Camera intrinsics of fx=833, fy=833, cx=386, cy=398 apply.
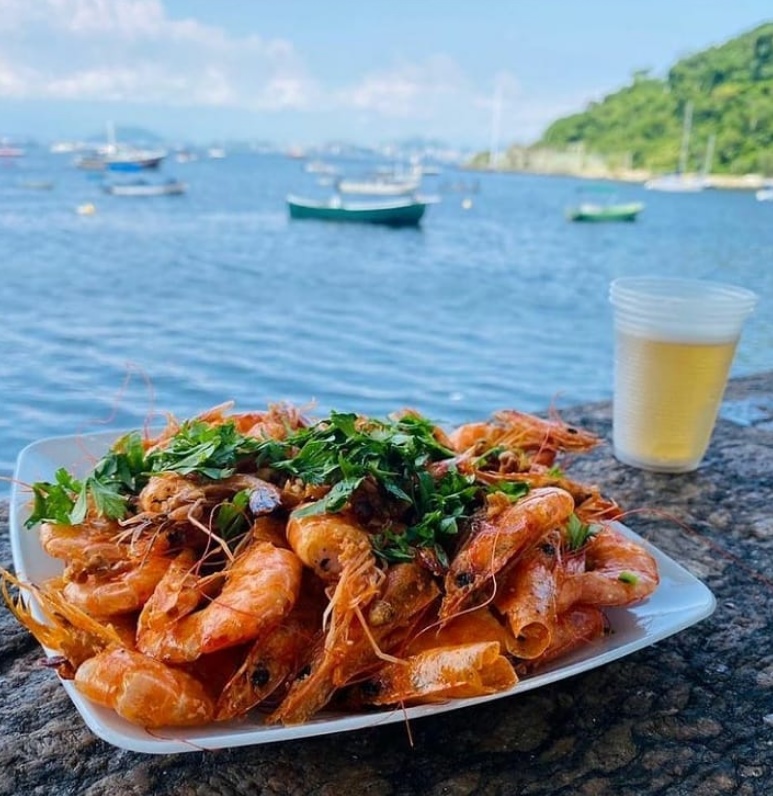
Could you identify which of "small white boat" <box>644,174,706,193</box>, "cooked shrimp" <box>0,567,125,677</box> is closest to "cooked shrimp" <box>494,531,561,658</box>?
"cooked shrimp" <box>0,567,125,677</box>

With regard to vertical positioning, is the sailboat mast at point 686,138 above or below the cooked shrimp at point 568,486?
below

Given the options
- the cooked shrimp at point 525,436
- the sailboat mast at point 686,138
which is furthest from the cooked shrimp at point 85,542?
the sailboat mast at point 686,138

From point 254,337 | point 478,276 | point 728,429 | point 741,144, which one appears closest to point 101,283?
point 254,337

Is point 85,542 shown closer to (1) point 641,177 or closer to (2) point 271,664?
(2) point 271,664

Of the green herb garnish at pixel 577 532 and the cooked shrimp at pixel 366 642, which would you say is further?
the green herb garnish at pixel 577 532

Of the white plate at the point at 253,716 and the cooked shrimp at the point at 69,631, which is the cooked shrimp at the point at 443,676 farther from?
the cooked shrimp at the point at 69,631
